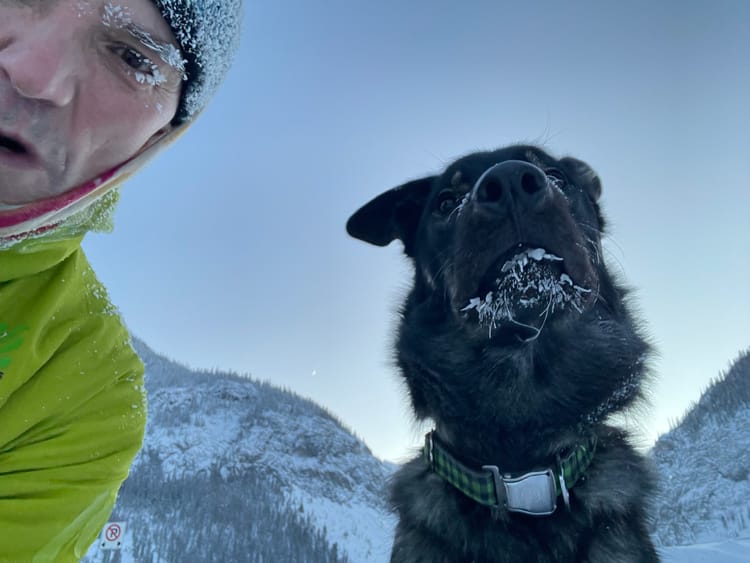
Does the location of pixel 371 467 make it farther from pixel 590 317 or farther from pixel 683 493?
pixel 590 317

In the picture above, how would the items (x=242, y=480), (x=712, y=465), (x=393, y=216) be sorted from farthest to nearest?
(x=242, y=480), (x=712, y=465), (x=393, y=216)

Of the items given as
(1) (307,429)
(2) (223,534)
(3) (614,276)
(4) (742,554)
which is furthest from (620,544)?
(1) (307,429)

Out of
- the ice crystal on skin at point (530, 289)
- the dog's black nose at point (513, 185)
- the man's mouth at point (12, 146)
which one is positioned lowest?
the ice crystal on skin at point (530, 289)

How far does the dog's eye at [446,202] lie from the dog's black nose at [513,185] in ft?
2.31

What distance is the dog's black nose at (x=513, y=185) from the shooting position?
248 centimetres

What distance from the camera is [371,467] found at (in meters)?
34.0

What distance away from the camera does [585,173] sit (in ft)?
11.8

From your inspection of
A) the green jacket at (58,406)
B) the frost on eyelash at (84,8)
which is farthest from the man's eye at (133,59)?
Answer: the green jacket at (58,406)

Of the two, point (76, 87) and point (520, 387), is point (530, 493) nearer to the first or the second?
point (520, 387)

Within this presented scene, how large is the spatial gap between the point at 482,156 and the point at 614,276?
3.79ft

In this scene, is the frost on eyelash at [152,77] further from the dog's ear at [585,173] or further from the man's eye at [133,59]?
the dog's ear at [585,173]

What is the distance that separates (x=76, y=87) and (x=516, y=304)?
202cm

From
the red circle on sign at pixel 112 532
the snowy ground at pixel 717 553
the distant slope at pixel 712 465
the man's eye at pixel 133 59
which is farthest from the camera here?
the distant slope at pixel 712 465

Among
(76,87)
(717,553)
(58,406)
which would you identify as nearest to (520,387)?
(58,406)
